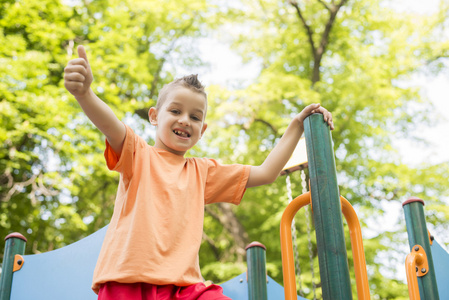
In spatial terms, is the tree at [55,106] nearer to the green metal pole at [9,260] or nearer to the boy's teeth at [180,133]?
the green metal pole at [9,260]

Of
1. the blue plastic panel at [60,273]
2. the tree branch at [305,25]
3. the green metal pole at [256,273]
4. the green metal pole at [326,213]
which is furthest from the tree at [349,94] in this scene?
the green metal pole at [326,213]

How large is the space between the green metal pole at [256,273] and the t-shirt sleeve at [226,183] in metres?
1.15

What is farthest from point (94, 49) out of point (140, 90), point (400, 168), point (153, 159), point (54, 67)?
point (153, 159)

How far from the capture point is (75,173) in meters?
6.85

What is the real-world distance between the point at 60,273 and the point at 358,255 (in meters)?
1.88

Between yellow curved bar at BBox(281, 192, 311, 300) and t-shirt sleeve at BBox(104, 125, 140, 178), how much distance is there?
0.56 meters

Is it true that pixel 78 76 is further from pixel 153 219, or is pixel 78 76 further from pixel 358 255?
pixel 358 255

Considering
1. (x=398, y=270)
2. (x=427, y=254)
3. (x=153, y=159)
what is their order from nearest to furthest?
1. (x=153, y=159)
2. (x=427, y=254)
3. (x=398, y=270)

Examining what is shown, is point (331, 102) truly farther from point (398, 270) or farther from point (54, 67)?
point (54, 67)

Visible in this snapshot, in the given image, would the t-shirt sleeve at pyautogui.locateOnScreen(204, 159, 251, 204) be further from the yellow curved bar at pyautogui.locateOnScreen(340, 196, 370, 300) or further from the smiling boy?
the yellow curved bar at pyautogui.locateOnScreen(340, 196, 370, 300)

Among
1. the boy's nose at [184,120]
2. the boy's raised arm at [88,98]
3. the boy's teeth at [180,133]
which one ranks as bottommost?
the boy's raised arm at [88,98]

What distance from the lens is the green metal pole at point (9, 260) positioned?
2.61 meters

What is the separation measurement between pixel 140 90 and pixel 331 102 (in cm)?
408

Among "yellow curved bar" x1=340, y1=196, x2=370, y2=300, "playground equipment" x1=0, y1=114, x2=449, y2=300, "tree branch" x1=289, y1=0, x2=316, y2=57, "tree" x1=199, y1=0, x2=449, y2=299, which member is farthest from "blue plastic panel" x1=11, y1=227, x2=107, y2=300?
"tree branch" x1=289, y1=0, x2=316, y2=57
